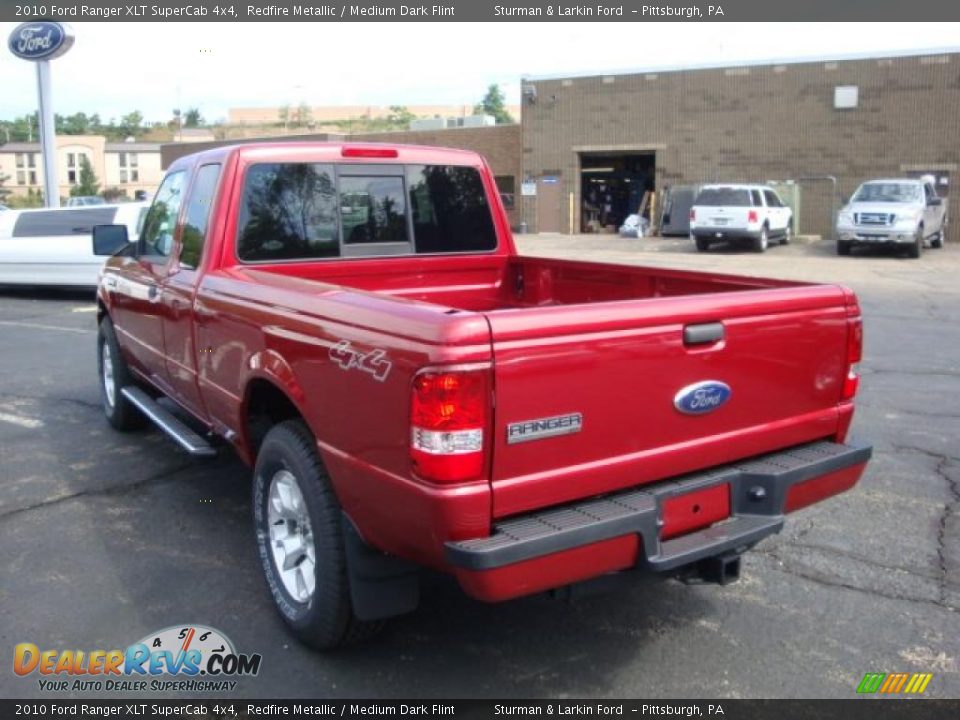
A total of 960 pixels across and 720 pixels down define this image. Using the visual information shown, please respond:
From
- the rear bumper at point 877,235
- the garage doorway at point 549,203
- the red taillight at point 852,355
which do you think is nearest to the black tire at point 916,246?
the rear bumper at point 877,235

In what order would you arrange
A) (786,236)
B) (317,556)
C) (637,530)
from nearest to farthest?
(637,530)
(317,556)
(786,236)

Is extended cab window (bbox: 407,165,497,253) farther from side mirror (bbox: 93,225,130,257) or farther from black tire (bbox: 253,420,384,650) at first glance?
side mirror (bbox: 93,225,130,257)

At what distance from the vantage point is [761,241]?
26.2 m

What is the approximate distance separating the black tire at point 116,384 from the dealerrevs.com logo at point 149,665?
9.93ft

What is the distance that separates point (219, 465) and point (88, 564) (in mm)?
1550

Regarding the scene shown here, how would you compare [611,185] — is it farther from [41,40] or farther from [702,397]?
[702,397]

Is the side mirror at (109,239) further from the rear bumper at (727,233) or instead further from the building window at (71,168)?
the building window at (71,168)

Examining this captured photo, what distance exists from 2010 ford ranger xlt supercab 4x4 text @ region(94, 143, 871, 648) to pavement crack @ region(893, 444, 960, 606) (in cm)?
103

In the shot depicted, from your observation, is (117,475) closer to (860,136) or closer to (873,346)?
(873,346)

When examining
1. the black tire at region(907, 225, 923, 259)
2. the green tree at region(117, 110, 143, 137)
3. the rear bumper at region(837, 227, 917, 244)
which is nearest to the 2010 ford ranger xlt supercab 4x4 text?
the rear bumper at region(837, 227, 917, 244)

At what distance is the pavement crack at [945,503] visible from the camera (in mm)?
4188

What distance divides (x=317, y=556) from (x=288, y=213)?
78.5 inches

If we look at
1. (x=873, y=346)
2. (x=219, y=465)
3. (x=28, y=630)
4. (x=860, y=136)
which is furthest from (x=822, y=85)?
(x=28, y=630)

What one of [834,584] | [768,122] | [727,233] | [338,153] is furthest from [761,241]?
[834,584]
